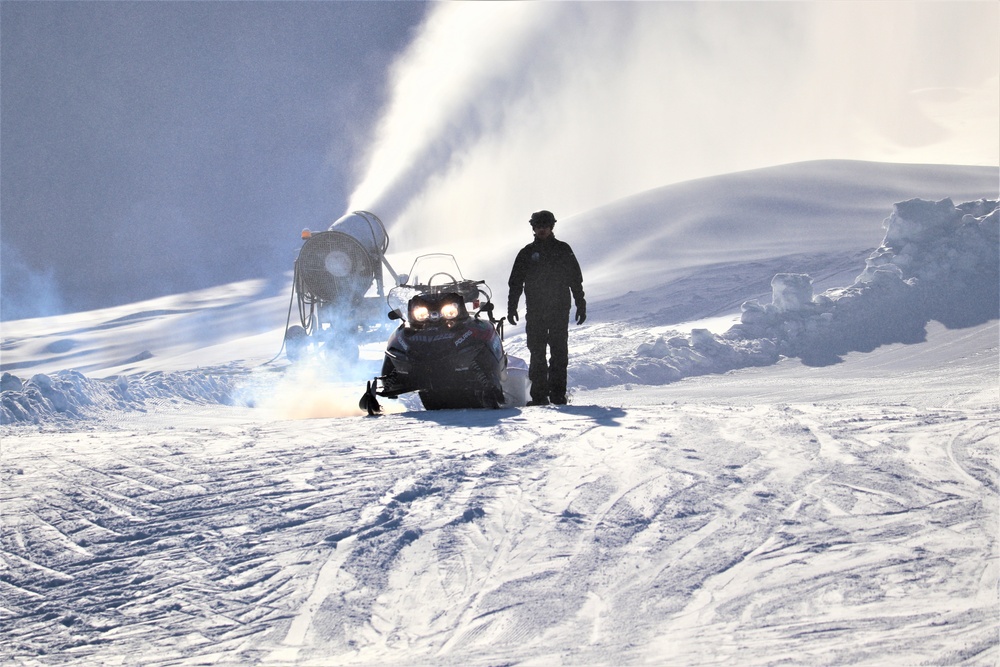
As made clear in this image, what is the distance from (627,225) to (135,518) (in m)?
41.5

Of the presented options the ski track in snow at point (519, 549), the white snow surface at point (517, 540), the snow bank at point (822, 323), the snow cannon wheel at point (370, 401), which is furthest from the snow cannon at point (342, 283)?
the ski track in snow at point (519, 549)

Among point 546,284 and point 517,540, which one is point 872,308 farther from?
point 517,540

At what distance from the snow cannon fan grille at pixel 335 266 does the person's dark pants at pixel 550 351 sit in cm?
1465

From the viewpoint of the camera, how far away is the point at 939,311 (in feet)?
61.9

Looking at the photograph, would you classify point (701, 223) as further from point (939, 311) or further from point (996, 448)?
point (996, 448)

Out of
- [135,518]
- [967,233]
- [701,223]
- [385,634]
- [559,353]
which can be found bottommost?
[385,634]

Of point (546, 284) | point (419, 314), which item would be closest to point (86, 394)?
point (419, 314)

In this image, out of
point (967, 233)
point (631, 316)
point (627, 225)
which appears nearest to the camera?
point (967, 233)

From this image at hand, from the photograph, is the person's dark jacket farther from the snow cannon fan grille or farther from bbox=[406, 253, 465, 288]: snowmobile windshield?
the snow cannon fan grille

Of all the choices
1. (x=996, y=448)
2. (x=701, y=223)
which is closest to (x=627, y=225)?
(x=701, y=223)

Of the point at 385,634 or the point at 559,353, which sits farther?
the point at 559,353

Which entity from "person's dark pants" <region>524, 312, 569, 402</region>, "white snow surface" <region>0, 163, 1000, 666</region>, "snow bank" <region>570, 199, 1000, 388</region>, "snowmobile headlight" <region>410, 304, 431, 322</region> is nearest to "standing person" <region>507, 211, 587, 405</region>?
"person's dark pants" <region>524, 312, 569, 402</region>

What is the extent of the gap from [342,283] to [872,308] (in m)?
13.0

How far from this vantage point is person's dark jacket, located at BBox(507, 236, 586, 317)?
8375 millimetres
